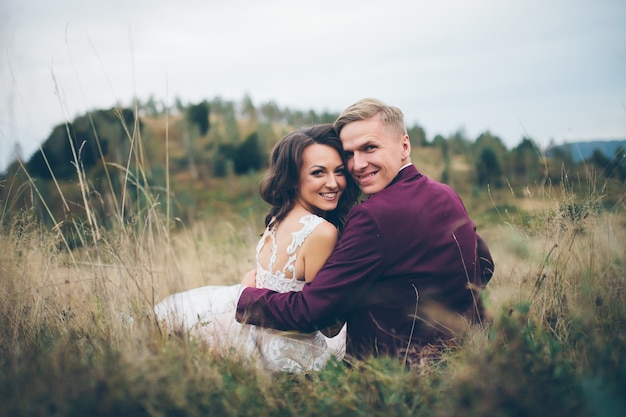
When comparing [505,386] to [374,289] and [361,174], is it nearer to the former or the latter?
[374,289]

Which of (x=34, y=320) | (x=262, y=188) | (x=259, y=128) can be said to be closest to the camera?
(x=34, y=320)

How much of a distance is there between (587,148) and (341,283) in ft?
8.17

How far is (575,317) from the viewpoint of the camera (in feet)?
8.16

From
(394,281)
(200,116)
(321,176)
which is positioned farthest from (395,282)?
(200,116)

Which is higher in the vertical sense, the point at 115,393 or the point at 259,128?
the point at 259,128

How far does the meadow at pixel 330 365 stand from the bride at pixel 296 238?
0.27m

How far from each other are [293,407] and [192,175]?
56485 mm

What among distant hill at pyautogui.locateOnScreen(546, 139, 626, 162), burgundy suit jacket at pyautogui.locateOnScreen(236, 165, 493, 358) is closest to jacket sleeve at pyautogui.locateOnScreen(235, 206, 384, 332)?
burgundy suit jacket at pyautogui.locateOnScreen(236, 165, 493, 358)

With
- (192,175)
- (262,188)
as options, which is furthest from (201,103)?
(262,188)

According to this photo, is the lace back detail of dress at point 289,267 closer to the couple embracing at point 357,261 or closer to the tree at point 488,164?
the couple embracing at point 357,261

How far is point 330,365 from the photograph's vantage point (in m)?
2.50

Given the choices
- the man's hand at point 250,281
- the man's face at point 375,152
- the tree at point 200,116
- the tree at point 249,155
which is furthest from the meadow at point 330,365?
the tree at point 200,116

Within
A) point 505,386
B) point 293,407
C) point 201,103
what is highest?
point 201,103

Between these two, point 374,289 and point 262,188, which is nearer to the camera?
point 374,289
